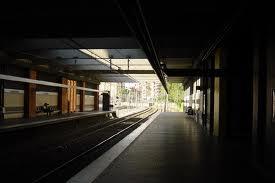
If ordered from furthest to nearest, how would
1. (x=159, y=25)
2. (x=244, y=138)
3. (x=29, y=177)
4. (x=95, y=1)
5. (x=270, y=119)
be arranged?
1. (x=244, y=138)
2. (x=159, y=25)
3. (x=95, y=1)
4. (x=29, y=177)
5. (x=270, y=119)

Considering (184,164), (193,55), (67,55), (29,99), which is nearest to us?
(184,164)

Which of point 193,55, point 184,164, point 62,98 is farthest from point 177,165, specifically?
point 62,98

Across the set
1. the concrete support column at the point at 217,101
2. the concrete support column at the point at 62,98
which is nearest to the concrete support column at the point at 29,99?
the concrete support column at the point at 62,98

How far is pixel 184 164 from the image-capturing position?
873 cm

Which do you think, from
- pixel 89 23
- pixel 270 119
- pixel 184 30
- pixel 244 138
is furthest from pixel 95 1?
pixel 244 138

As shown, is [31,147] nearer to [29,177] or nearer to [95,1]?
[29,177]

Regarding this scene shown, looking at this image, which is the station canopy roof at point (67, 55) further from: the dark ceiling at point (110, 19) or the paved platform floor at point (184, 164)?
the paved platform floor at point (184, 164)

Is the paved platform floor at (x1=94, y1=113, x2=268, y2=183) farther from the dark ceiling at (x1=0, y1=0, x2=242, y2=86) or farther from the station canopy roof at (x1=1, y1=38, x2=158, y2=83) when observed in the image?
the station canopy roof at (x1=1, y1=38, x2=158, y2=83)

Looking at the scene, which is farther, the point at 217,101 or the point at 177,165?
the point at 217,101

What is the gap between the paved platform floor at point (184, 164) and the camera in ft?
23.6

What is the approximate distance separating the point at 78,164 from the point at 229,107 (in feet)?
20.5

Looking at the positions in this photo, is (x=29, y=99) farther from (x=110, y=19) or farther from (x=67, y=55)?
(x=110, y=19)

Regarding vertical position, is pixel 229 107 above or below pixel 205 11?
below

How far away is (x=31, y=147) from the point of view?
1433 cm
